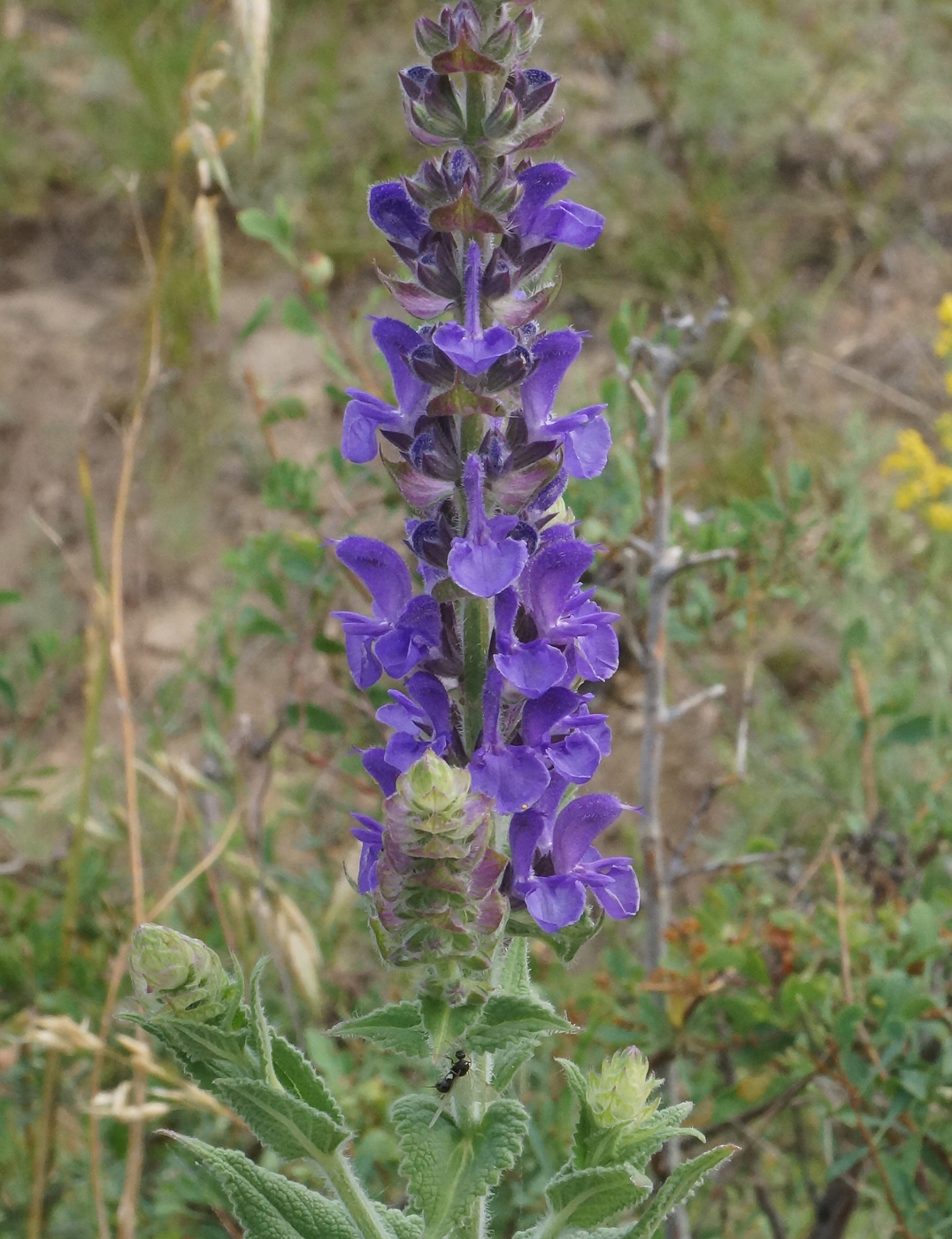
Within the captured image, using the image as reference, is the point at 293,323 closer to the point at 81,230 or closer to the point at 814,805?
the point at 814,805

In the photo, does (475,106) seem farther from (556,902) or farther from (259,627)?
(259,627)

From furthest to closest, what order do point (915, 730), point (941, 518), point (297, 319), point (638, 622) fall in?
1. point (941, 518)
2. point (638, 622)
3. point (297, 319)
4. point (915, 730)

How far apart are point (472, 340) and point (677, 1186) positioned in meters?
1.05

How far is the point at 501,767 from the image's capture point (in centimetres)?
135

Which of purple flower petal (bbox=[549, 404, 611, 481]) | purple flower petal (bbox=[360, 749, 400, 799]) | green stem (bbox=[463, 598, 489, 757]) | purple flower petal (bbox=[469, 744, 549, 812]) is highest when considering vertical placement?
purple flower petal (bbox=[549, 404, 611, 481])

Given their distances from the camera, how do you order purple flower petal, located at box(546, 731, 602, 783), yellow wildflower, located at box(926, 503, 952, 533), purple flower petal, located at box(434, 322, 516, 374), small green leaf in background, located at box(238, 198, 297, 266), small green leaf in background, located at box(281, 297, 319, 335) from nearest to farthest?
purple flower petal, located at box(434, 322, 516, 374), purple flower petal, located at box(546, 731, 602, 783), small green leaf in background, located at box(238, 198, 297, 266), small green leaf in background, located at box(281, 297, 319, 335), yellow wildflower, located at box(926, 503, 952, 533)

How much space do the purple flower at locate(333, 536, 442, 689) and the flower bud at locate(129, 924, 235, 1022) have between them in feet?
1.23

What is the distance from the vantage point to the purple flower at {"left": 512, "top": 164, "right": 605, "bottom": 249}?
1.40 m

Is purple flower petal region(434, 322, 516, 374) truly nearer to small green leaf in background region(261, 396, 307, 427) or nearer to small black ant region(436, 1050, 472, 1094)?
small black ant region(436, 1050, 472, 1094)

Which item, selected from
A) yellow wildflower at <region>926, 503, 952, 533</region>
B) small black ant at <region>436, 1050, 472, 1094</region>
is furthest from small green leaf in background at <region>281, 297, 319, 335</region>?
yellow wildflower at <region>926, 503, 952, 533</region>

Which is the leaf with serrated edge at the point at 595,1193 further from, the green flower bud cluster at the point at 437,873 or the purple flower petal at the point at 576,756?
the purple flower petal at the point at 576,756

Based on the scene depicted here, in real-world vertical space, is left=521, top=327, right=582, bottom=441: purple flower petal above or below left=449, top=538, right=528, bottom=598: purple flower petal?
above

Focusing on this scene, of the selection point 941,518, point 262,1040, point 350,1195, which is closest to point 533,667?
point 262,1040

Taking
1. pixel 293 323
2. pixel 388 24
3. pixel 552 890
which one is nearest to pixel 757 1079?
pixel 552 890
